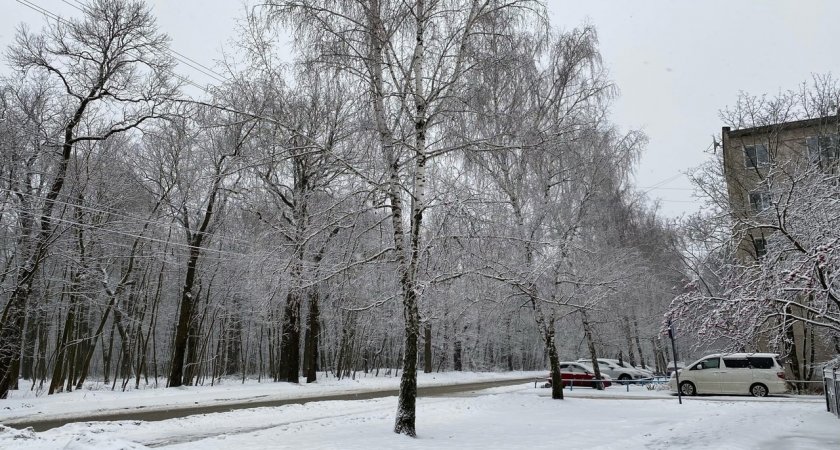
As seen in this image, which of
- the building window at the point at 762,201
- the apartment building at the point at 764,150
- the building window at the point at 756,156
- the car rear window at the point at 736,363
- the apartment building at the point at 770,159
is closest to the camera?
the building window at the point at 762,201

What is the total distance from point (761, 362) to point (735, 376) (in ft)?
3.65

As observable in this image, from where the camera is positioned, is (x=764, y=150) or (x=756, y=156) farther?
(x=756, y=156)

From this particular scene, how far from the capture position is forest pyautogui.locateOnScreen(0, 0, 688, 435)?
453 inches

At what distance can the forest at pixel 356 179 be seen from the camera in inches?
453

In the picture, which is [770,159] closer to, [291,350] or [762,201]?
[762,201]

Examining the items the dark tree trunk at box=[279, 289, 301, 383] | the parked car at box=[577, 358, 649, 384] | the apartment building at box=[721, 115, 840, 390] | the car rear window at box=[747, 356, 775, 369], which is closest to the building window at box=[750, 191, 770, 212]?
the apartment building at box=[721, 115, 840, 390]

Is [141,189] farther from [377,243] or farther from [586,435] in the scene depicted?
[586,435]

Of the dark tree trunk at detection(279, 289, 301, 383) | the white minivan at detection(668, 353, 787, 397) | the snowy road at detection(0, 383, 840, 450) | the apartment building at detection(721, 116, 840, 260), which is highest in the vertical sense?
the apartment building at detection(721, 116, 840, 260)

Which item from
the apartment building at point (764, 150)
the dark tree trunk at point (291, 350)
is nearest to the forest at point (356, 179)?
the dark tree trunk at point (291, 350)

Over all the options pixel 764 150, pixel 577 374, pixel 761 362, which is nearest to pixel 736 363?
pixel 761 362

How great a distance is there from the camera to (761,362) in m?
22.7

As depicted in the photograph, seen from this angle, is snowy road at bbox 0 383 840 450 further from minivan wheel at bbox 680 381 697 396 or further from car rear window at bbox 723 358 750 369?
minivan wheel at bbox 680 381 697 396

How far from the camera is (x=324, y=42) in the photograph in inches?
472

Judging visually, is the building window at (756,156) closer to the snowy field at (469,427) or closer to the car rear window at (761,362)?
the car rear window at (761,362)
